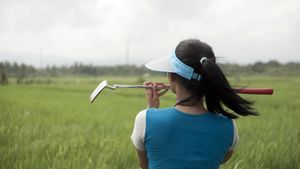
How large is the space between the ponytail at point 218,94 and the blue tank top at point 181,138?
0.16 feet

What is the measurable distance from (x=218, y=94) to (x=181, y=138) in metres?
0.21

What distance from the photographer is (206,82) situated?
155 cm

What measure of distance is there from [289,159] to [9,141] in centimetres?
259

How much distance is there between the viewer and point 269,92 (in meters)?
1.64

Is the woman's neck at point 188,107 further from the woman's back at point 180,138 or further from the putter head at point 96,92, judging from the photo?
the putter head at point 96,92

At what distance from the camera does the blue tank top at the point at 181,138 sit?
151 cm

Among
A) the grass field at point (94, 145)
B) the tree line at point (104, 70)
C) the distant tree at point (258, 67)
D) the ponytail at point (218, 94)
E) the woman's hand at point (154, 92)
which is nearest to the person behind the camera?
the ponytail at point (218, 94)

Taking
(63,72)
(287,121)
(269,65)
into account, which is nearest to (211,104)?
(287,121)

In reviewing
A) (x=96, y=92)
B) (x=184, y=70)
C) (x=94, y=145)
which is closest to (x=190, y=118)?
(x=184, y=70)

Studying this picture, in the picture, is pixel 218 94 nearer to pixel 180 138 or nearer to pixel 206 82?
pixel 206 82

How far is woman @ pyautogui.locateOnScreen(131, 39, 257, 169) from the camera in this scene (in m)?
1.51

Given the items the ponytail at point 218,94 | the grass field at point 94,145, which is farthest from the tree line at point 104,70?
the ponytail at point 218,94

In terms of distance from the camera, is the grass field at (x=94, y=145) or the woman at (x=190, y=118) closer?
the woman at (x=190, y=118)

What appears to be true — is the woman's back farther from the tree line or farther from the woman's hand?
the tree line
